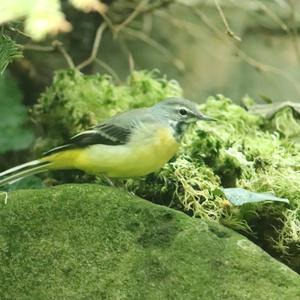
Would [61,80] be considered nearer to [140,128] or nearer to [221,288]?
[140,128]

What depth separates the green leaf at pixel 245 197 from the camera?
268 cm

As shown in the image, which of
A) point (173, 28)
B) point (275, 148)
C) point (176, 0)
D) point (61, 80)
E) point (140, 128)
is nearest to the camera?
point (140, 128)

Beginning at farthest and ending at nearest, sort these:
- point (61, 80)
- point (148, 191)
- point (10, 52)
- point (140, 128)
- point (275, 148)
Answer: point (61, 80) < point (275, 148) < point (148, 191) < point (140, 128) < point (10, 52)

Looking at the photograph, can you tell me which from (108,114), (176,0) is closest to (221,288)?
(108,114)

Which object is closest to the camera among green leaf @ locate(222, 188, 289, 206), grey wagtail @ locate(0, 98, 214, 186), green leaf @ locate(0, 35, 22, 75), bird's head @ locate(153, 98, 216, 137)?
green leaf @ locate(0, 35, 22, 75)

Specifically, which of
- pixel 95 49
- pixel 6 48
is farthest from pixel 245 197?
pixel 95 49

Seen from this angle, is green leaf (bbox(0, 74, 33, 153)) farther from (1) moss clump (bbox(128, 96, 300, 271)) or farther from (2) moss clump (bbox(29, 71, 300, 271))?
(1) moss clump (bbox(128, 96, 300, 271))

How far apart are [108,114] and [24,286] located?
1.44 m

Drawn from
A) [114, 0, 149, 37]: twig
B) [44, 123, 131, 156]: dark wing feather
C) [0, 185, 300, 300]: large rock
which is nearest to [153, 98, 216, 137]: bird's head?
[44, 123, 131, 156]: dark wing feather

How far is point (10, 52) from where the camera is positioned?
2494mm

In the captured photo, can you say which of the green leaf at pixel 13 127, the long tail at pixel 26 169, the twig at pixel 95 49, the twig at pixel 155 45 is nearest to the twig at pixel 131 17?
the twig at pixel 95 49

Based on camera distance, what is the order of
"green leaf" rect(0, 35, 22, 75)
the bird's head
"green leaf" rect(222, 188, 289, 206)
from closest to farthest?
"green leaf" rect(0, 35, 22, 75)
"green leaf" rect(222, 188, 289, 206)
the bird's head

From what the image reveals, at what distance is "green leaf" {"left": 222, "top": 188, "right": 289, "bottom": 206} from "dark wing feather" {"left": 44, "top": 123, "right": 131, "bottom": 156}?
43cm

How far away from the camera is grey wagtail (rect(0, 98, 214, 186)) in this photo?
2.79m
